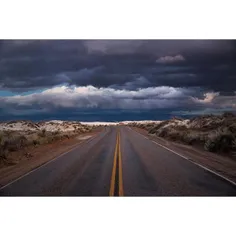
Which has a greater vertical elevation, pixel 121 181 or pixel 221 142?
pixel 221 142

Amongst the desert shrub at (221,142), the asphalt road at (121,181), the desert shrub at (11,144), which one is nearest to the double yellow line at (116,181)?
the asphalt road at (121,181)

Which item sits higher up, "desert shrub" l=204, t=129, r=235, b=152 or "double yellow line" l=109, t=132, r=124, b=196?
"desert shrub" l=204, t=129, r=235, b=152

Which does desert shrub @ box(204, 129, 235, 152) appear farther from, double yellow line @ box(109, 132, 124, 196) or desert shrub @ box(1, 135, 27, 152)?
desert shrub @ box(1, 135, 27, 152)

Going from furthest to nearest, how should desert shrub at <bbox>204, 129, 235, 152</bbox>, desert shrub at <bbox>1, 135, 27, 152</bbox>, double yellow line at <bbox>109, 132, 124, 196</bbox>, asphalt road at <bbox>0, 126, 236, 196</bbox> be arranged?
1. desert shrub at <bbox>1, 135, 27, 152</bbox>
2. desert shrub at <bbox>204, 129, 235, 152</bbox>
3. asphalt road at <bbox>0, 126, 236, 196</bbox>
4. double yellow line at <bbox>109, 132, 124, 196</bbox>

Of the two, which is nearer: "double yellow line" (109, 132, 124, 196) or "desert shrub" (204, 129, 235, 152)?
"double yellow line" (109, 132, 124, 196)

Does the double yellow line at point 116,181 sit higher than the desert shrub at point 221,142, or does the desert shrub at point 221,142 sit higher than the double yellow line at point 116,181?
the desert shrub at point 221,142

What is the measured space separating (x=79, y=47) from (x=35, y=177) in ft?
18.5

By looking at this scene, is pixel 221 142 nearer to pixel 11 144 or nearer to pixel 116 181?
pixel 116 181

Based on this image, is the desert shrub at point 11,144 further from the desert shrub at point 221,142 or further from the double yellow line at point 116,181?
the desert shrub at point 221,142

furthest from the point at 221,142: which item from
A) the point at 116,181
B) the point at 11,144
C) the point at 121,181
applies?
the point at 11,144

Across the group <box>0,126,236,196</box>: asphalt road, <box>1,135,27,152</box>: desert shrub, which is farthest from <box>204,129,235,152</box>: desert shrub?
<box>1,135,27,152</box>: desert shrub

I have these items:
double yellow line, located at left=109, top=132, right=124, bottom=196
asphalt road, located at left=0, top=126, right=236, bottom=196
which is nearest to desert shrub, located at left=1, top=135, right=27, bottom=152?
asphalt road, located at left=0, top=126, right=236, bottom=196

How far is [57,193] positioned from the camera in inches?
A: 304

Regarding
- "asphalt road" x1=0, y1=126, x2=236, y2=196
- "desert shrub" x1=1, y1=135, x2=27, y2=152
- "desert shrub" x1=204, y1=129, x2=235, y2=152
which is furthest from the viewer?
"desert shrub" x1=1, y1=135, x2=27, y2=152
